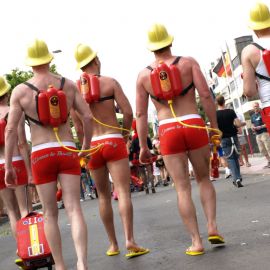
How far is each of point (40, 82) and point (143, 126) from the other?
130 cm

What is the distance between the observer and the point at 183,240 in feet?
24.6

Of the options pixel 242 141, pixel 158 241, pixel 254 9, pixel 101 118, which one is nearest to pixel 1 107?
pixel 101 118

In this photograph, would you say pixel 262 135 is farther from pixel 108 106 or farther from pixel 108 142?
pixel 108 142

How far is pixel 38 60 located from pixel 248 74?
1884 mm

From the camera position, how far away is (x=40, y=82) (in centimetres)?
601

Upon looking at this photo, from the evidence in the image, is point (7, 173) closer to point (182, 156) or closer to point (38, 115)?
point (38, 115)

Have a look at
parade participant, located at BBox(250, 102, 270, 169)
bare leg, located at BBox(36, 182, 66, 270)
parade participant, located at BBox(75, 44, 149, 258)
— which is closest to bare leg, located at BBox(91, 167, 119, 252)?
parade participant, located at BBox(75, 44, 149, 258)

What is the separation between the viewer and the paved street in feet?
19.1

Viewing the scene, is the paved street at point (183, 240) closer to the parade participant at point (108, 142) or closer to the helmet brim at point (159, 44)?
the parade participant at point (108, 142)

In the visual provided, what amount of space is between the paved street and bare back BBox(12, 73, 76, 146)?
1.43 m

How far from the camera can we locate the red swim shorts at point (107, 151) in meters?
7.14

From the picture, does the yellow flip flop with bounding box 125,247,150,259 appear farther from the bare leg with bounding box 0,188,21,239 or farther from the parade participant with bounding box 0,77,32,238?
the bare leg with bounding box 0,188,21,239

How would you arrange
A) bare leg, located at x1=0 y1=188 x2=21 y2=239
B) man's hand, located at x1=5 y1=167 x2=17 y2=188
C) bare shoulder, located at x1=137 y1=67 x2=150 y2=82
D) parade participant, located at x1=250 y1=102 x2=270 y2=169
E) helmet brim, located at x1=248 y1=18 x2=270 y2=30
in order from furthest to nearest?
parade participant, located at x1=250 y1=102 x2=270 y2=169, bare leg, located at x1=0 y1=188 x2=21 y2=239, bare shoulder, located at x1=137 y1=67 x2=150 y2=82, man's hand, located at x1=5 y1=167 x2=17 y2=188, helmet brim, located at x1=248 y1=18 x2=270 y2=30

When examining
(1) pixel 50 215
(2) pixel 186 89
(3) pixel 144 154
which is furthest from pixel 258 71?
(1) pixel 50 215
